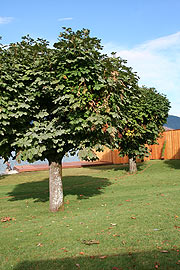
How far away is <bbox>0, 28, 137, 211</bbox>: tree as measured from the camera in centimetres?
792

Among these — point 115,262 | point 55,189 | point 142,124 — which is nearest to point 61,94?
point 55,189

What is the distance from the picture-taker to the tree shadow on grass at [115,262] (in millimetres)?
4348

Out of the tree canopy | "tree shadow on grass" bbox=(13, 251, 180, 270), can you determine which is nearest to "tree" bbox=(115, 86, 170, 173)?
the tree canopy

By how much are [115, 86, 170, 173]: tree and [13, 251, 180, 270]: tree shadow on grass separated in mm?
14195

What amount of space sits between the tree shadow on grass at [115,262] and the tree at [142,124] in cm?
1420

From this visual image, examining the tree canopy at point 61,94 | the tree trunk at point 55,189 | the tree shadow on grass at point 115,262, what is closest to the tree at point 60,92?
the tree canopy at point 61,94

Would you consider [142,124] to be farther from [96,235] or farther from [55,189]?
[96,235]

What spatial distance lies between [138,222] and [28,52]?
23.1ft

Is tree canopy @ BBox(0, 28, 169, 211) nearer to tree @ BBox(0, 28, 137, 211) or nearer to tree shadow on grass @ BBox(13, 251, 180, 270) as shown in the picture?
tree @ BBox(0, 28, 137, 211)

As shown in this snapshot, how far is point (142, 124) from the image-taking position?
65.0 ft

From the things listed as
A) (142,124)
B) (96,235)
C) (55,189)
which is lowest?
(96,235)

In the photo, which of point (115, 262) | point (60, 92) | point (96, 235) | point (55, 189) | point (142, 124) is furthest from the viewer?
point (142, 124)

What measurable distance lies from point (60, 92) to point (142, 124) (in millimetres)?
12752

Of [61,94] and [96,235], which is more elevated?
[61,94]
